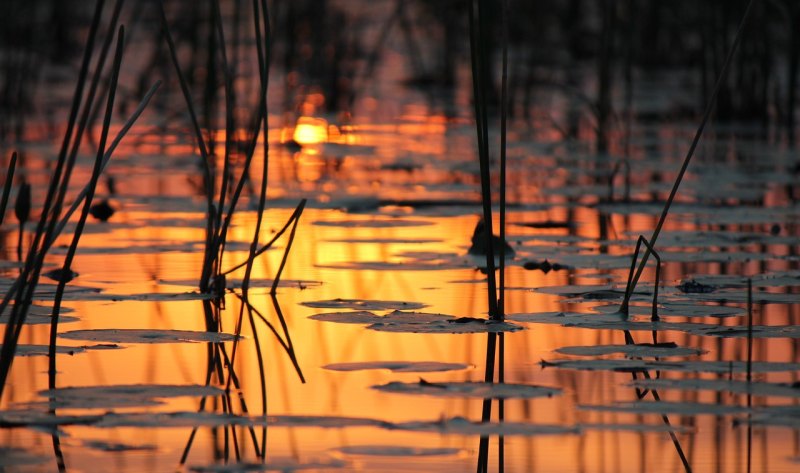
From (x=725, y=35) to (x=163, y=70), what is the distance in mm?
3460

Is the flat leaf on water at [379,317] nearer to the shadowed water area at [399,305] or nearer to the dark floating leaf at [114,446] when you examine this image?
the shadowed water area at [399,305]

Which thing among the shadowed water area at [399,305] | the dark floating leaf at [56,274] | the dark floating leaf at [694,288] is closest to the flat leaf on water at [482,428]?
the shadowed water area at [399,305]

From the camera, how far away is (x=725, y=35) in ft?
22.5

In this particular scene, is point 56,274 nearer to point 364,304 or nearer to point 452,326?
point 364,304

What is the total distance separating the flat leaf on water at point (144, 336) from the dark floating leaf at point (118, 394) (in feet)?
1.20

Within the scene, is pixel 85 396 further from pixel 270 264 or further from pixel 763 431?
pixel 270 264

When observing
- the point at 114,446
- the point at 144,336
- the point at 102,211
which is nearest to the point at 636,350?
the point at 144,336

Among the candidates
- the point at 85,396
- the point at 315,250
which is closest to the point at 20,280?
the point at 85,396

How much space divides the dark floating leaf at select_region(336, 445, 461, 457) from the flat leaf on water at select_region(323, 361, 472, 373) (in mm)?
453

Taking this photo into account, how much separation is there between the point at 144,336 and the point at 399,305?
1.88 feet

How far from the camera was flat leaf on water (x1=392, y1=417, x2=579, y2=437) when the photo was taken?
2059 mm

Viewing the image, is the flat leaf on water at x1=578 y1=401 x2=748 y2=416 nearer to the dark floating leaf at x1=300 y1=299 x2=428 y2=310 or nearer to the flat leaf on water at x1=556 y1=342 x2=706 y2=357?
the flat leaf on water at x1=556 y1=342 x2=706 y2=357

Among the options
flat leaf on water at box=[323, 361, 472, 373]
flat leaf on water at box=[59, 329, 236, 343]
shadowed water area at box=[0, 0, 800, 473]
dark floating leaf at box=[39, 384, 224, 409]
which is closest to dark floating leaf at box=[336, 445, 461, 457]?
shadowed water area at box=[0, 0, 800, 473]

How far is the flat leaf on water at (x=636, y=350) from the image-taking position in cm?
259
